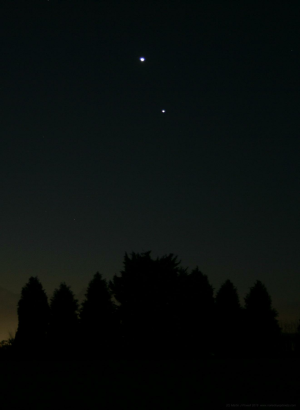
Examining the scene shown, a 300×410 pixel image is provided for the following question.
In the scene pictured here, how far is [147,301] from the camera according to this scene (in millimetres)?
23750

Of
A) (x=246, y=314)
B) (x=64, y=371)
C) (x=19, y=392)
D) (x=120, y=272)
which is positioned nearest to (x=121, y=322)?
(x=120, y=272)

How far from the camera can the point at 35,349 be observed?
23.9m

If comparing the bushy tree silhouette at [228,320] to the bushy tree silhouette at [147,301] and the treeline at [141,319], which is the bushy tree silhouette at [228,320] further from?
the bushy tree silhouette at [147,301]

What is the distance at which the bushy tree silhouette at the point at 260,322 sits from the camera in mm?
24906

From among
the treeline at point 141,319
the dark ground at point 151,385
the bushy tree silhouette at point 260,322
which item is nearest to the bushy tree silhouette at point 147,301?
the treeline at point 141,319

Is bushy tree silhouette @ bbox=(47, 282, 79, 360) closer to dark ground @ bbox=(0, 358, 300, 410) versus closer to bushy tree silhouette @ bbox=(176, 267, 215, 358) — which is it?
bushy tree silhouette @ bbox=(176, 267, 215, 358)

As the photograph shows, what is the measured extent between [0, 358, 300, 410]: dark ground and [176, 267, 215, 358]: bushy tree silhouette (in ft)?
54.7

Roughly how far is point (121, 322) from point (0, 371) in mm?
17598

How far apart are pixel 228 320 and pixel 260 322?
2.18 metres

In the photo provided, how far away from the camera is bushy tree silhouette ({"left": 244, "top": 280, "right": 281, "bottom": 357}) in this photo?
24.9 m

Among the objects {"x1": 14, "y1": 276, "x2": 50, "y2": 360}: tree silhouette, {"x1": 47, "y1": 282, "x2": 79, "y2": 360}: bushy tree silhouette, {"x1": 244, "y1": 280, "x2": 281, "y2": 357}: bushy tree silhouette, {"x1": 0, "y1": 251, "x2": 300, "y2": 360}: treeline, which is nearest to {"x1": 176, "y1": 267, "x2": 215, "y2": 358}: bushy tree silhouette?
{"x1": 0, "y1": 251, "x2": 300, "y2": 360}: treeline

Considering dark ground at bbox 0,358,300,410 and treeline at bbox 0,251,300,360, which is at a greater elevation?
treeline at bbox 0,251,300,360

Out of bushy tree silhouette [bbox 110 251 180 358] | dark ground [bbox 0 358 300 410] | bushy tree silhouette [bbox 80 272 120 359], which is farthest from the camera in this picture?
bushy tree silhouette [bbox 80 272 120 359]

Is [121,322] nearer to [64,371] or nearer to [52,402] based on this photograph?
[64,371]
